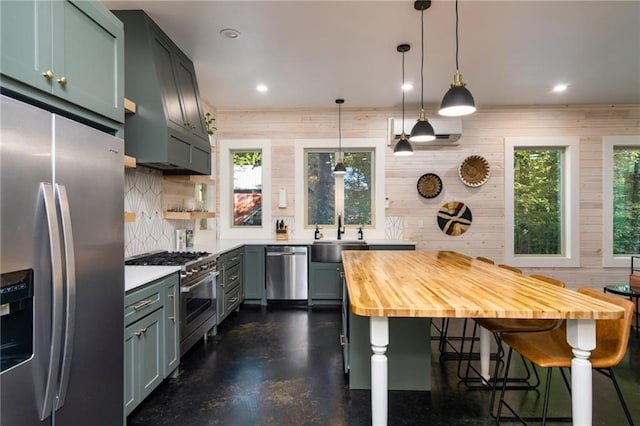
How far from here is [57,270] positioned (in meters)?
1.25

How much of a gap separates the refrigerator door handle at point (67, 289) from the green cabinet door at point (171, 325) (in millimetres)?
1028

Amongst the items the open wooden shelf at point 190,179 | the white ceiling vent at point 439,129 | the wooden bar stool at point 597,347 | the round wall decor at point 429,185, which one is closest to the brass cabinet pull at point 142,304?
the open wooden shelf at point 190,179

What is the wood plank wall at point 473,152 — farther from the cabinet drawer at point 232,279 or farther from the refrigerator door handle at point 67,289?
the refrigerator door handle at point 67,289

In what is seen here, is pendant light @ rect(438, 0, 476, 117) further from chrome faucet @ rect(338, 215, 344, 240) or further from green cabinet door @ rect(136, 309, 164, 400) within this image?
chrome faucet @ rect(338, 215, 344, 240)

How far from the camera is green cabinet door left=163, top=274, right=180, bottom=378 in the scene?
2.37 meters

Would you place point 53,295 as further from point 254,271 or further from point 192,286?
point 254,271

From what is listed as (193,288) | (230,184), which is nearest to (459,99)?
(193,288)

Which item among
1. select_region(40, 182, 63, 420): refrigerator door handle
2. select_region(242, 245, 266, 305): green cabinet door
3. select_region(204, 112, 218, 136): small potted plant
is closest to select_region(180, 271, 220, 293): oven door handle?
select_region(242, 245, 266, 305): green cabinet door

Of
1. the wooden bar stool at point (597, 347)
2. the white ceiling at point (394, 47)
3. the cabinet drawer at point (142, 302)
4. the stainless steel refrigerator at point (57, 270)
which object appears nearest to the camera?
the stainless steel refrigerator at point (57, 270)

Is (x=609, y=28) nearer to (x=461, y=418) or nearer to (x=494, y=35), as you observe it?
(x=494, y=35)

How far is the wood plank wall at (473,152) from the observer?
477cm

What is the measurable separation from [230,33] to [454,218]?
380cm

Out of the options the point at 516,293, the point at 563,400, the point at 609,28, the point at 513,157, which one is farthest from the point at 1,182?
the point at 513,157

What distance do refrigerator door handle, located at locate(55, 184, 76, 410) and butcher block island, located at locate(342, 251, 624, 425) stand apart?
1.17 metres
